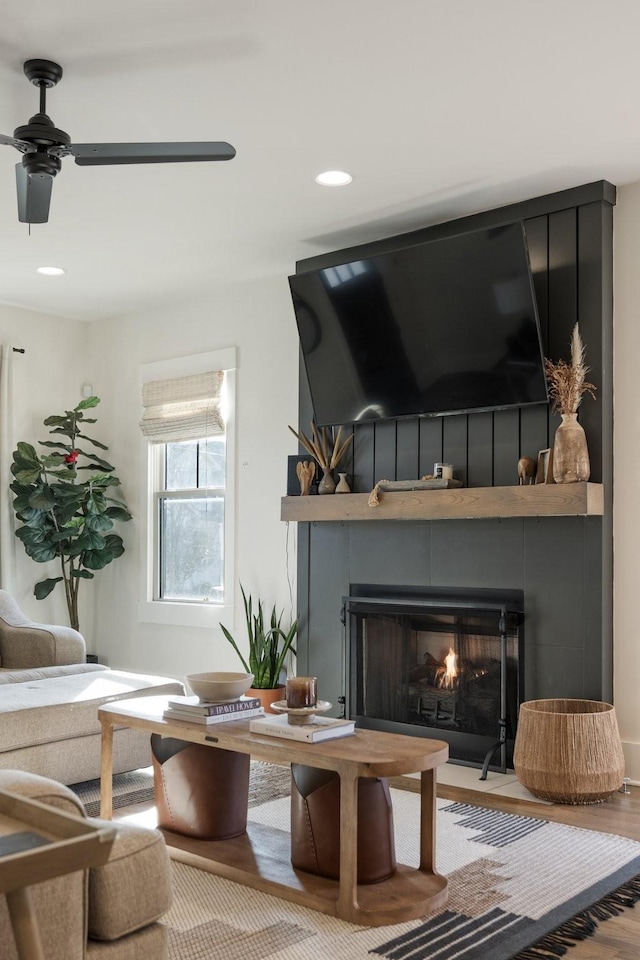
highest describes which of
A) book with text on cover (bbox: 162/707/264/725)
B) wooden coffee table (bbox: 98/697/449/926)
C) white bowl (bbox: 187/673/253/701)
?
white bowl (bbox: 187/673/253/701)

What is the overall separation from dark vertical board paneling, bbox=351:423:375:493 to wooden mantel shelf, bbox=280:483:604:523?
159 mm

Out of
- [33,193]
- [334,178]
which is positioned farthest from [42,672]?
[334,178]

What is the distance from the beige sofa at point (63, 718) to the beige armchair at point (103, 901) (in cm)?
172

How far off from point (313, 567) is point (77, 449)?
6.67 ft

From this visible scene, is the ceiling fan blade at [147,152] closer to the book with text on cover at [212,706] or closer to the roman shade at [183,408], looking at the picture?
the book with text on cover at [212,706]

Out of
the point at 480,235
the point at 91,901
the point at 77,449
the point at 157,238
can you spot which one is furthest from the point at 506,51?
the point at 77,449

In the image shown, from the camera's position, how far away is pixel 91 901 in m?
1.60

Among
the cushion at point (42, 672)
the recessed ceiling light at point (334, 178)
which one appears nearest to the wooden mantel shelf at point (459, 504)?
the cushion at point (42, 672)

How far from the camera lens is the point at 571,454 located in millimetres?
3693

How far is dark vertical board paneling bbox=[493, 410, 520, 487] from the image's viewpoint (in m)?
4.07

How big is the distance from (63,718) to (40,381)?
3.30 metres

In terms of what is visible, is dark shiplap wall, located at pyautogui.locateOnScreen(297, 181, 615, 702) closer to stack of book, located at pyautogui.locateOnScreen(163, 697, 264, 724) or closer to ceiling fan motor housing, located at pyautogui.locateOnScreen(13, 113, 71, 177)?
stack of book, located at pyautogui.locateOnScreen(163, 697, 264, 724)

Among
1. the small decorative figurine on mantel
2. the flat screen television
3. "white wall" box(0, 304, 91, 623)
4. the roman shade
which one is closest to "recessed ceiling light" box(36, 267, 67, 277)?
"white wall" box(0, 304, 91, 623)

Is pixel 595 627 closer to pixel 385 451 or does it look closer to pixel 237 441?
pixel 385 451
